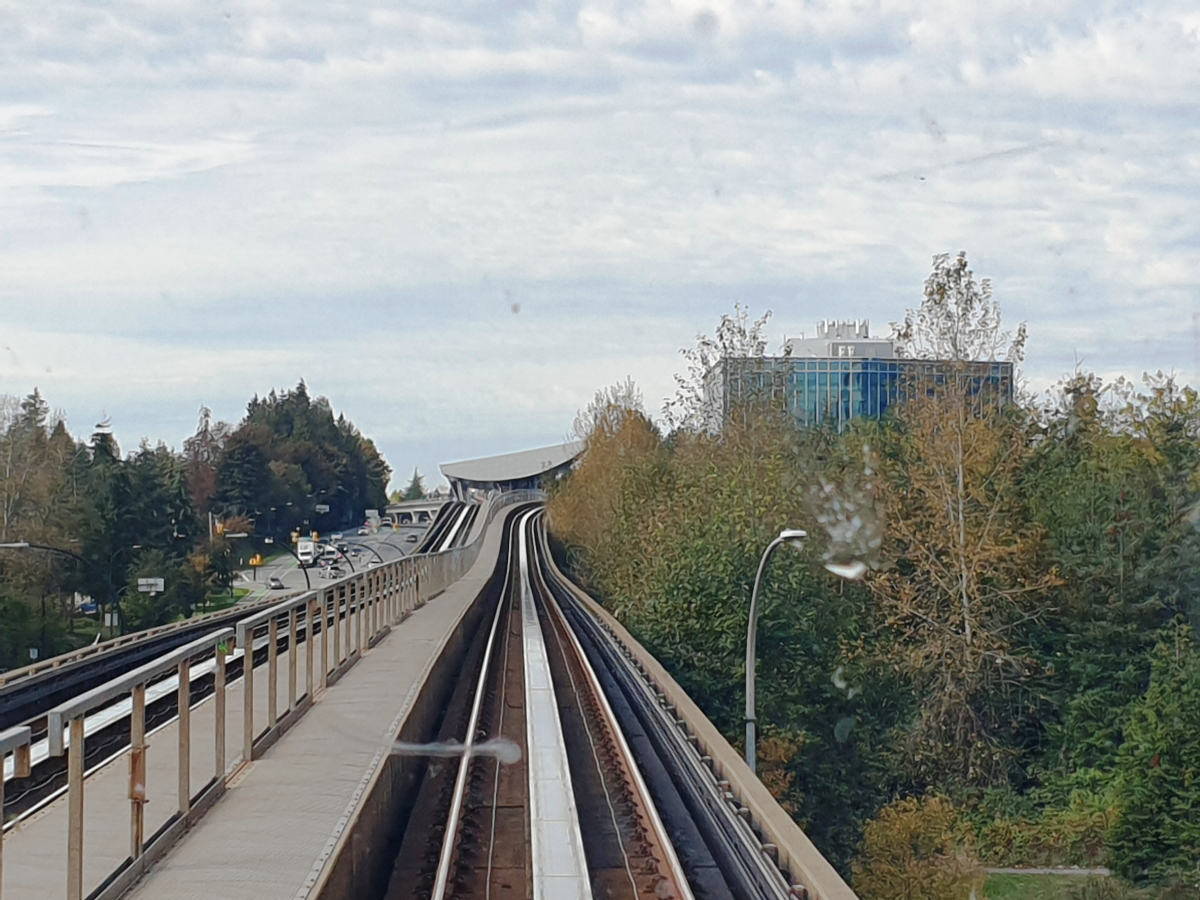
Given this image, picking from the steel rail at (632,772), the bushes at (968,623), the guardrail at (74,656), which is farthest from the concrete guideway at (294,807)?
the bushes at (968,623)

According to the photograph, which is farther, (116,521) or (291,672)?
(116,521)

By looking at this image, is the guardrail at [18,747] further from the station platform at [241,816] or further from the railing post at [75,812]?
the railing post at [75,812]

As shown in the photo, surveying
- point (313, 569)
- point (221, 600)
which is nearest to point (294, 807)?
point (221, 600)

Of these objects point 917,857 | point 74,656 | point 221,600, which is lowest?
point 917,857

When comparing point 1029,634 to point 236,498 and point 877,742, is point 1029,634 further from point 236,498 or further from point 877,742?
point 236,498

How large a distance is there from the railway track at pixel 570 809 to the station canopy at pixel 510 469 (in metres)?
144

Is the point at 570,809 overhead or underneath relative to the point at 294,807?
underneath

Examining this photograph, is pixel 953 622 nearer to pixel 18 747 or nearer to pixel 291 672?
pixel 291 672

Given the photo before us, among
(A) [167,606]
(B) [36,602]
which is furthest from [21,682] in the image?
(A) [167,606]

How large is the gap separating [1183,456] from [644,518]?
16.9 meters

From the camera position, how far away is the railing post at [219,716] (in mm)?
9125

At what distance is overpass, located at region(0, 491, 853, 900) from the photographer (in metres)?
Answer: 6.72

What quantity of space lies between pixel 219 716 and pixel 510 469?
16163cm

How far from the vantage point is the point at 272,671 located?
1226 cm
